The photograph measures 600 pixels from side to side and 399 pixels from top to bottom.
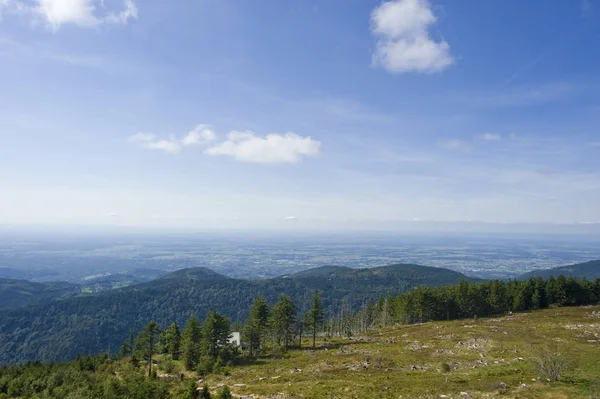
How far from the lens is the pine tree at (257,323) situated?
61281 mm

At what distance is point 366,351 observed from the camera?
54719 millimetres

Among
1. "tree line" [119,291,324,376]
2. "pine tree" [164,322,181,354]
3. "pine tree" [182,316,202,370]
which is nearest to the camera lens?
"pine tree" [182,316,202,370]

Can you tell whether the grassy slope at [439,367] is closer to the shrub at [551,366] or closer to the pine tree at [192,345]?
the shrub at [551,366]

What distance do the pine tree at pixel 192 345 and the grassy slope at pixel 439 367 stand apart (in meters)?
9.03

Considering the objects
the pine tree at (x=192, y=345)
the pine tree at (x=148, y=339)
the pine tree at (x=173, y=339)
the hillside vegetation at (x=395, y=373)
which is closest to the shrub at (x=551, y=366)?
the hillside vegetation at (x=395, y=373)

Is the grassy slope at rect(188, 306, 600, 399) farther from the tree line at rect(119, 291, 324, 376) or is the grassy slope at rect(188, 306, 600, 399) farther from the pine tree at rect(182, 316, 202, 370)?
the pine tree at rect(182, 316, 202, 370)

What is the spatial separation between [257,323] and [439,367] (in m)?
33.8

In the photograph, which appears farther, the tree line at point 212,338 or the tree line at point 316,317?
the tree line at point 316,317

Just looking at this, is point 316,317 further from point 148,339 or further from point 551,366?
point 551,366

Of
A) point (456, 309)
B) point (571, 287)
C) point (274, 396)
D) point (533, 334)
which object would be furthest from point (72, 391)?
point (571, 287)

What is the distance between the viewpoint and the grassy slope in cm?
2988

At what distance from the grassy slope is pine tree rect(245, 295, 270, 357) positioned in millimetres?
6417

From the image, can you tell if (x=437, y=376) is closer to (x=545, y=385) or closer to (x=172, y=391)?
(x=545, y=385)

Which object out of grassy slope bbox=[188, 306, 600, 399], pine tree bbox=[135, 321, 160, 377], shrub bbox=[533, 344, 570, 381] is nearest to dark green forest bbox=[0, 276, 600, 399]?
pine tree bbox=[135, 321, 160, 377]
